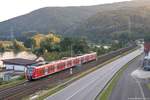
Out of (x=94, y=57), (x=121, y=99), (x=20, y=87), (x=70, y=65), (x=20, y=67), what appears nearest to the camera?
(x=121, y=99)

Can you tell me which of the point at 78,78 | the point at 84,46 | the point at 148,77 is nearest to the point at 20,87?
the point at 78,78

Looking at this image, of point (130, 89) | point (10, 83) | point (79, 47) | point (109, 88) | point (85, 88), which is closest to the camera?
point (130, 89)

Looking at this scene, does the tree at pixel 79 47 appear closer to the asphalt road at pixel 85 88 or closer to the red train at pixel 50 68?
the red train at pixel 50 68

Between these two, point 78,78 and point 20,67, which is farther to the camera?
point 20,67

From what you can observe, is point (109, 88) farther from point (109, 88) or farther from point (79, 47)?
point (79, 47)

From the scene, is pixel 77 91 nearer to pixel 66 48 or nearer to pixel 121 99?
pixel 121 99

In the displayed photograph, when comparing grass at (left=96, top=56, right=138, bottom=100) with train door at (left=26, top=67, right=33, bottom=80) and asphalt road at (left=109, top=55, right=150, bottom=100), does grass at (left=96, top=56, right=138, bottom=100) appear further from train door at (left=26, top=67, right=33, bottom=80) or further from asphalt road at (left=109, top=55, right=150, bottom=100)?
train door at (left=26, top=67, right=33, bottom=80)

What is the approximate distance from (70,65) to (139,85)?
33.5 metres

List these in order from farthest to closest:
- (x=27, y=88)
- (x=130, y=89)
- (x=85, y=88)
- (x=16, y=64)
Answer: (x=16, y=64), (x=27, y=88), (x=85, y=88), (x=130, y=89)

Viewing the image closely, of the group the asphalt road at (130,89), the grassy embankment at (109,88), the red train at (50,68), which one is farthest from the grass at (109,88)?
the red train at (50,68)

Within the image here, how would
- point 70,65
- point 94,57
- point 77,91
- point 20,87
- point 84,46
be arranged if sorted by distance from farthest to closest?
point 84,46 → point 94,57 → point 70,65 → point 20,87 → point 77,91

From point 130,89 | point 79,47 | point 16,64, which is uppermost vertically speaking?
point 79,47

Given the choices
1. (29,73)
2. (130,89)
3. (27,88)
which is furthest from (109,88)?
(29,73)

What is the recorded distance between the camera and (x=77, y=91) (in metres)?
54.0
